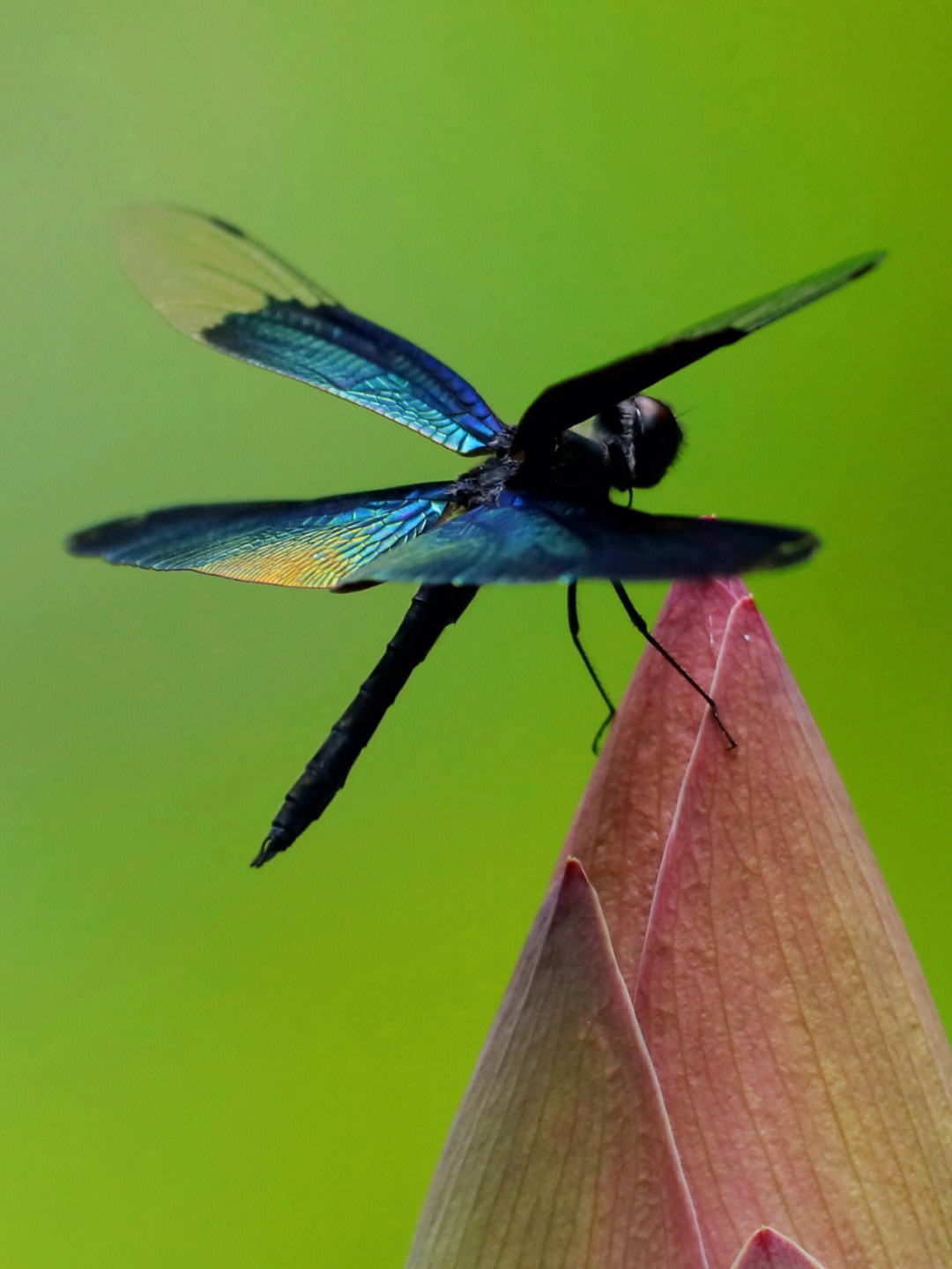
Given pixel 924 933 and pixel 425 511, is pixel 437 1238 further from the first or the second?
pixel 924 933

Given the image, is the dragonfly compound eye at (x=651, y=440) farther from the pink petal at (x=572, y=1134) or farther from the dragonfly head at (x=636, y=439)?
the pink petal at (x=572, y=1134)

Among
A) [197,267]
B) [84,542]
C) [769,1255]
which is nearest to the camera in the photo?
[769,1255]

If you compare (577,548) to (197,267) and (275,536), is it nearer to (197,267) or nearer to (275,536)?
(275,536)

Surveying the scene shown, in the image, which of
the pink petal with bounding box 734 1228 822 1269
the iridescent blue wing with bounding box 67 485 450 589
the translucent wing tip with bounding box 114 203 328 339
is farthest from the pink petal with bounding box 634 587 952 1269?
the translucent wing tip with bounding box 114 203 328 339

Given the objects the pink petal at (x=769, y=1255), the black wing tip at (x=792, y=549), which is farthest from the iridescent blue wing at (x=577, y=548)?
the pink petal at (x=769, y=1255)

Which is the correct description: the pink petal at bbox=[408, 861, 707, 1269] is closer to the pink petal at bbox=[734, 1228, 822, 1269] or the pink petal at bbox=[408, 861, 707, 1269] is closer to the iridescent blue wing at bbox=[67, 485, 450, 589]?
the pink petal at bbox=[734, 1228, 822, 1269]

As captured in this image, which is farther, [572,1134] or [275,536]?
[275,536]

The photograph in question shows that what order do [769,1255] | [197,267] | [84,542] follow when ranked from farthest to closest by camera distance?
[197,267], [84,542], [769,1255]

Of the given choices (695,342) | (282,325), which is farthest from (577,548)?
(282,325)
